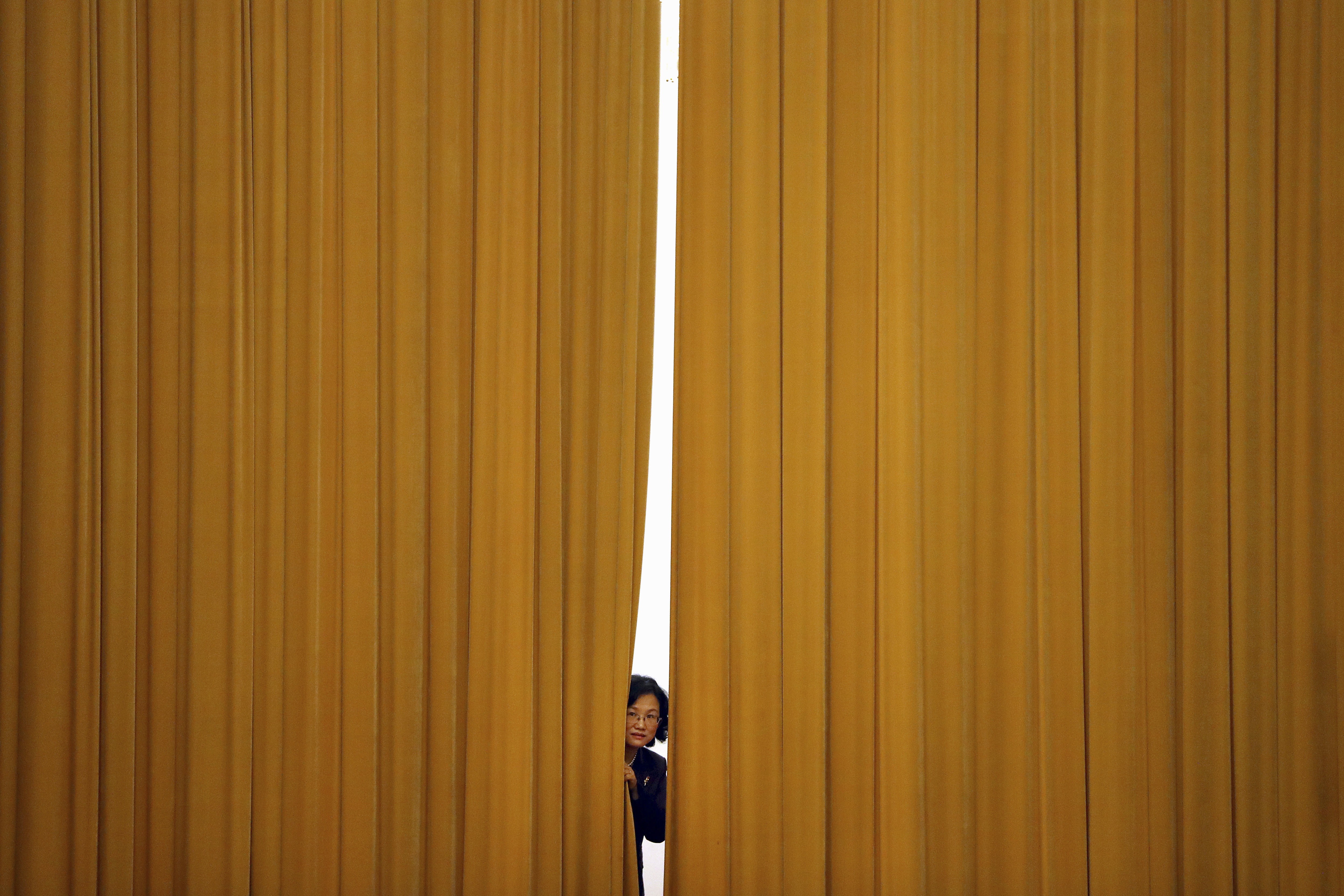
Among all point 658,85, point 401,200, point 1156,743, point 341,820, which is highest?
point 658,85

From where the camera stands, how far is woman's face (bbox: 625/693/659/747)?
2.24 metres

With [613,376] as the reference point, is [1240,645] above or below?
below

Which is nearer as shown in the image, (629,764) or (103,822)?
(103,822)

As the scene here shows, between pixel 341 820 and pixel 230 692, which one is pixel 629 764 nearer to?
pixel 341 820

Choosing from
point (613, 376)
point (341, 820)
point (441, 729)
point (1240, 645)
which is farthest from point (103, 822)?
point (1240, 645)

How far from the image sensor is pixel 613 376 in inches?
86.1

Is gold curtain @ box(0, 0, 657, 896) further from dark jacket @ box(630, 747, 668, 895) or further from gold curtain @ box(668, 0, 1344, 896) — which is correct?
gold curtain @ box(668, 0, 1344, 896)

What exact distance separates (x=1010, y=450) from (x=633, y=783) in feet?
3.42

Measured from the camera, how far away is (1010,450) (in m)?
2.17

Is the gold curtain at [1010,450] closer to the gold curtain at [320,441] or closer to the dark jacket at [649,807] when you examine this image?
the dark jacket at [649,807]

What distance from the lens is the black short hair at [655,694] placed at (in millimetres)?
2244

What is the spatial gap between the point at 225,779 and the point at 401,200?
1.21 meters

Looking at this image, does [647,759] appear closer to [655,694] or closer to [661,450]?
[655,694]

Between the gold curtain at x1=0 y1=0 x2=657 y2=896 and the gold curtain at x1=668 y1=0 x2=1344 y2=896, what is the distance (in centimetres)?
23
